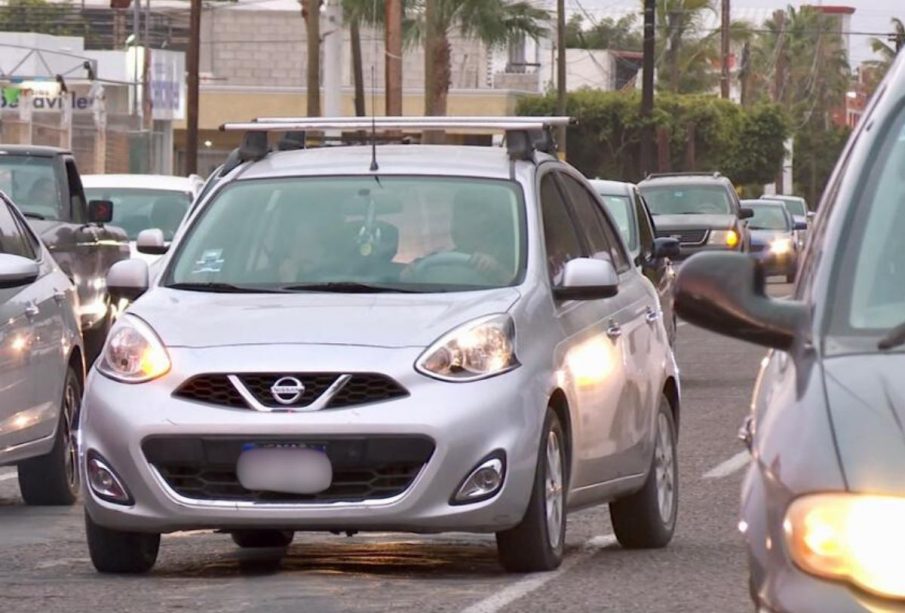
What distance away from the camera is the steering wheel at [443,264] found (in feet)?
32.1

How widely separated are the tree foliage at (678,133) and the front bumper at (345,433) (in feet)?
221

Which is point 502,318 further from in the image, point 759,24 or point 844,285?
point 759,24

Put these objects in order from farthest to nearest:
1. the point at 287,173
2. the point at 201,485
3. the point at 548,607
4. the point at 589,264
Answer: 1. the point at 287,173
2. the point at 589,264
3. the point at 201,485
4. the point at 548,607

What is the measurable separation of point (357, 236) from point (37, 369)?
2.98m

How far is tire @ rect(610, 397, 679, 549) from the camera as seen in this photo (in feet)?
34.1

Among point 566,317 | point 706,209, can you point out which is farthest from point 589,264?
point 706,209

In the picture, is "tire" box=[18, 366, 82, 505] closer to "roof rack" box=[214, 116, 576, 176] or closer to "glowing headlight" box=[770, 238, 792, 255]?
"roof rack" box=[214, 116, 576, 176]

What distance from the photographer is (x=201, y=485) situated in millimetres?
8953

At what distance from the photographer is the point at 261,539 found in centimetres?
1042

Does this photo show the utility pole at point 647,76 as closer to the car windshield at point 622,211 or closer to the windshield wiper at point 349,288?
the car windshield at point 622,211

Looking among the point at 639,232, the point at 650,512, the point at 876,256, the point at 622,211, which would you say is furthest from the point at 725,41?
the point at 876,256

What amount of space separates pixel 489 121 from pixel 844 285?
5.27 m

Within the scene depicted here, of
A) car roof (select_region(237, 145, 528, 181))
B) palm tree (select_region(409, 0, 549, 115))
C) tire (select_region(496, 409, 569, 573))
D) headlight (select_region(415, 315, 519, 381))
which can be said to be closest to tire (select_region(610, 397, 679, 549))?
tire (select_region(496, 409, 569, 573))

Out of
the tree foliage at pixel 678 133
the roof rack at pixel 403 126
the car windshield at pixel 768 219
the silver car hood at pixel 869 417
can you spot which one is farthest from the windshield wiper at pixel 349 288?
the tree foliage at pixel 678 133
